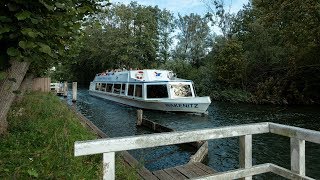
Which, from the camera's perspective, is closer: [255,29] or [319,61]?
[319,61]

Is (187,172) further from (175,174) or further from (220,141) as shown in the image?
(220,141)

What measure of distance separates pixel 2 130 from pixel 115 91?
23.7 metres

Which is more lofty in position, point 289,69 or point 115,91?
point 289,69

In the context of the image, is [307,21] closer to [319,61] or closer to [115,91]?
[319,61]

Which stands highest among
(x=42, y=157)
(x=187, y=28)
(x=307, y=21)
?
(x=187, y=28)

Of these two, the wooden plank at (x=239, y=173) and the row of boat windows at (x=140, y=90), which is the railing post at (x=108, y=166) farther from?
the row of boat windows at (x=140, y=90)

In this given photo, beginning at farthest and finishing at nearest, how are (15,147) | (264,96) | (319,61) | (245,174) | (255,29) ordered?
(255,29) → (264,96) → (319,61) → (15,147) → (245,174)

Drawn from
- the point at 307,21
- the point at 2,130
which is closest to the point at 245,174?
the point at 2,130

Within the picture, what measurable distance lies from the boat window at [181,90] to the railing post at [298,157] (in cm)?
2046

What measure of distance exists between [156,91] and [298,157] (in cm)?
2173

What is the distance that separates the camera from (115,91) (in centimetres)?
3109

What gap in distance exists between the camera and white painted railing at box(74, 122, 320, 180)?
2.68 metres

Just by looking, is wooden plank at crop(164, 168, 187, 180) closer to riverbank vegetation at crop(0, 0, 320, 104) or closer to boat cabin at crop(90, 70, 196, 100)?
Result: riverbank vegetation at crop(0, 0, 320, 104)

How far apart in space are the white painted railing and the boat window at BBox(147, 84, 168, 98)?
68.3ft
